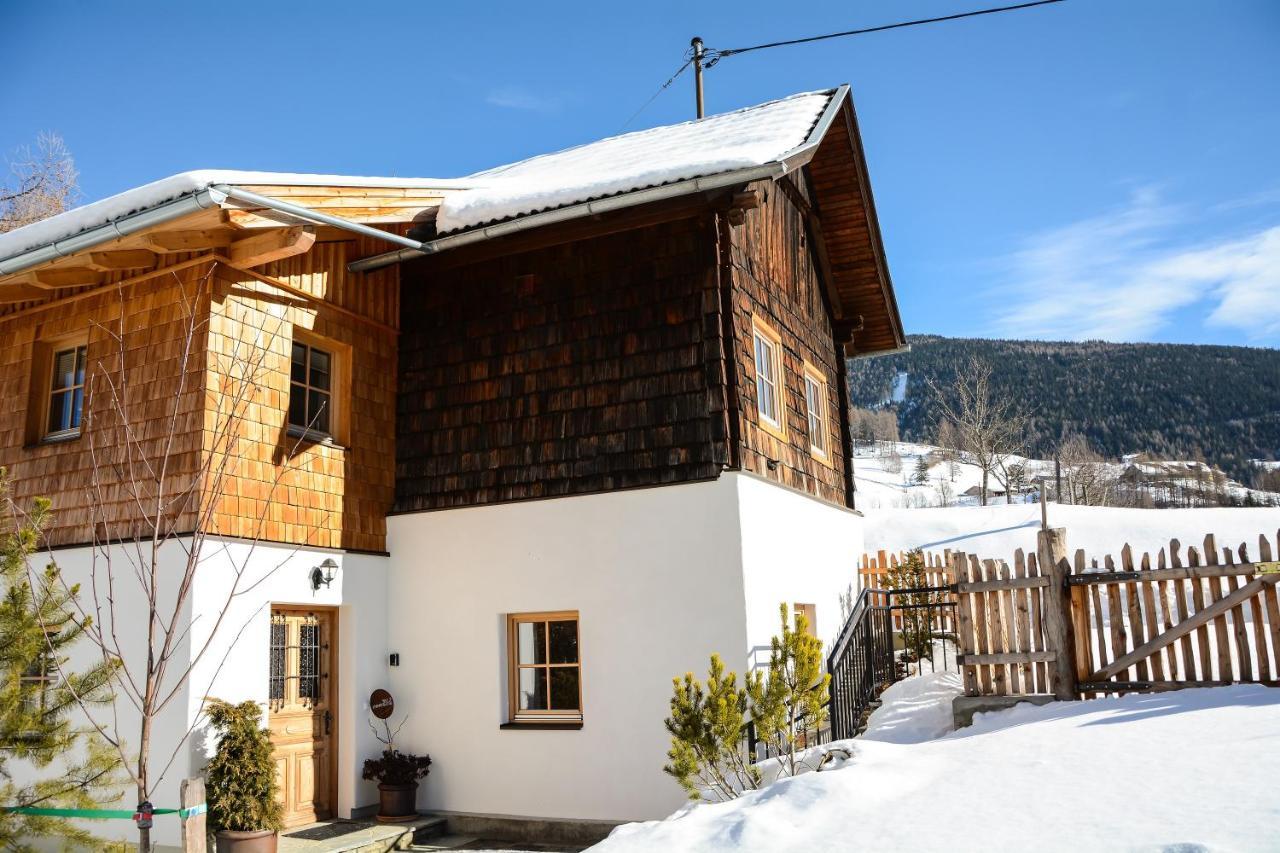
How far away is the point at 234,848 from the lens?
23.3ft

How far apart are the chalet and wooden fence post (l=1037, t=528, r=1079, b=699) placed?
247 centimetres

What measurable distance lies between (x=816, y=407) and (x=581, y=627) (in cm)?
516

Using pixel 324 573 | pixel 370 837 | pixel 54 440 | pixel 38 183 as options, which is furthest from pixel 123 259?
pixel 38 183

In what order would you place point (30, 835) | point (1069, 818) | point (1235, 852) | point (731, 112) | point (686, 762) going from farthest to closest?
point (731, 112) < point (686, 762) < point (30, 835) < point (1069, 818) < point (1235, 852)

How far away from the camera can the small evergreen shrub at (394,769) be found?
9.01 m

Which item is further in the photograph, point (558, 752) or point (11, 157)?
point (11, 157)

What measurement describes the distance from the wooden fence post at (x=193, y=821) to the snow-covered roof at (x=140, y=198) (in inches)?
170

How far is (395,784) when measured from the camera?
8.97 m

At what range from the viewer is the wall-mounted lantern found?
29.3 ft

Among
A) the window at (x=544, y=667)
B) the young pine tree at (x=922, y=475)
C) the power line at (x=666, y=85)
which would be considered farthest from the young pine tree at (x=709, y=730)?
the young pine tree at (x=922, y=475)

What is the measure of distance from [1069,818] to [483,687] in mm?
6146

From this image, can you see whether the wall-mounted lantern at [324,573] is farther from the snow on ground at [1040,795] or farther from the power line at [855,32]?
the power line at [855,32]

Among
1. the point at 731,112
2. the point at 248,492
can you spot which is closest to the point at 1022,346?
the point at 731,112

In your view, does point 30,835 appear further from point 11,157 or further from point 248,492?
point 11,157
